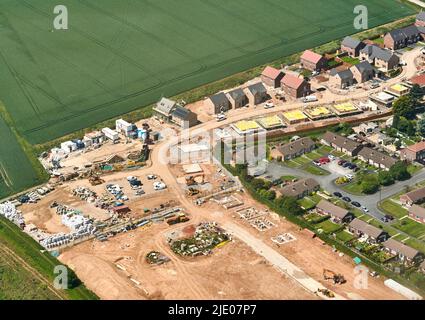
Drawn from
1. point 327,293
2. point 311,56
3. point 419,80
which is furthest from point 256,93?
point 327,293

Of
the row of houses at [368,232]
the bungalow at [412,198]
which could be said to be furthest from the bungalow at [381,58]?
the row of houses at [368,232]

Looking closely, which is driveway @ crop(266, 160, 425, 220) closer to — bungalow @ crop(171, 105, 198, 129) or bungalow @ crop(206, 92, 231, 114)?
bungalow @ crop(171, 105, 198, 129)

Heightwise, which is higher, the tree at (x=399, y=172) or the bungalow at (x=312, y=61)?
the bungalow at (x=312, y=61)

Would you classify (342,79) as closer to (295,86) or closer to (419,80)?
(295,86)

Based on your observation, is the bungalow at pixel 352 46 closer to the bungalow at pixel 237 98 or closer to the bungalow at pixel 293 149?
the bungalow at pixel 237 98

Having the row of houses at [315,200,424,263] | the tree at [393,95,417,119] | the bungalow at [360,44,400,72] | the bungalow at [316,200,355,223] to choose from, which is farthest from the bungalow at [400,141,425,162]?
the bungalow at [360,44,400,72]

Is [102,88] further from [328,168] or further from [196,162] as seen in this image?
[328,168]

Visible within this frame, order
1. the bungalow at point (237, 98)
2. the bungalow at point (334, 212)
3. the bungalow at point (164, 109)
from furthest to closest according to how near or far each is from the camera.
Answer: the bungalow at point (237, 98) < the bungalow at point (164, 109) < the bungalow at point (334, 212)
